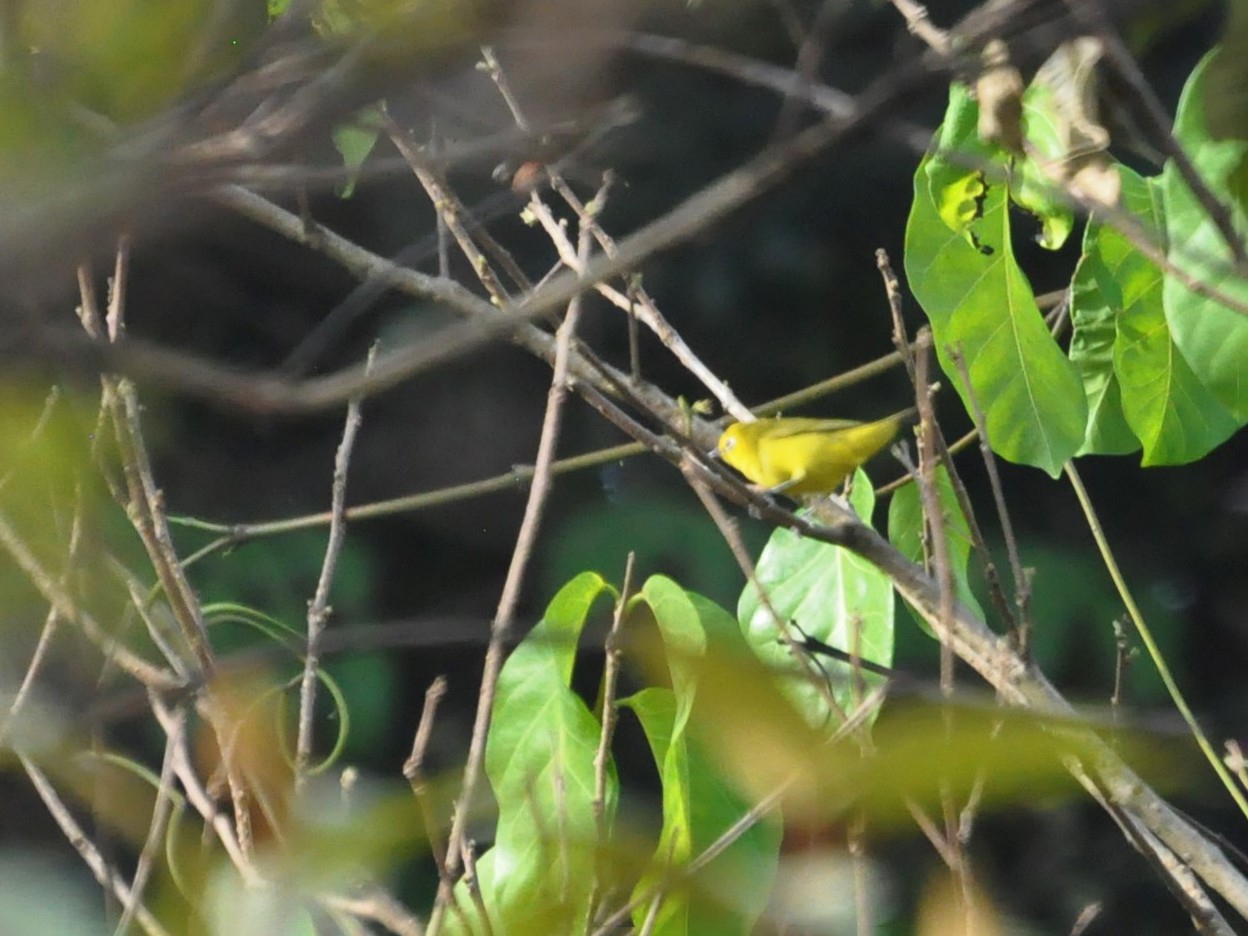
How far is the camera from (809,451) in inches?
60.6

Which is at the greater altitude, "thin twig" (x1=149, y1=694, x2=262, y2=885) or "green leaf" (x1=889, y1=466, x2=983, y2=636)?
"thin twig" (x1=149, y1=694, x2=262, y2=885)

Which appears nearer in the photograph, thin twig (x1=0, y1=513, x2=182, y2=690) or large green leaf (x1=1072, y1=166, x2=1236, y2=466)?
thin twig (x1=0, y1=513, x2=182, y2=690)

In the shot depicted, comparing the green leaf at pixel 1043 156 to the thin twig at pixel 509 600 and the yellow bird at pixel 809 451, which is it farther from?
the yellow bird at pixel 809 451

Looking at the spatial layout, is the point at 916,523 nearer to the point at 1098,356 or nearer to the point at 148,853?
the point at 1098,356

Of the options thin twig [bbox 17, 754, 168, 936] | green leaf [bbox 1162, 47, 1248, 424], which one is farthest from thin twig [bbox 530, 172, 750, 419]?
thin twig [bbox 17, 754, 168, 936]

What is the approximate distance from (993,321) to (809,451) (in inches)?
19.8

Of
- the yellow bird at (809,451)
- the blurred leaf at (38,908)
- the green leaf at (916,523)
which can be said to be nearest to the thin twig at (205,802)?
the blurred leaf at (38,908)

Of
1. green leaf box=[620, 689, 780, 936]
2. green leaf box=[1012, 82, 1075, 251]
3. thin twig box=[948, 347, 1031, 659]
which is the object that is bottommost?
green leaf box=[620, 689, 780, 936]

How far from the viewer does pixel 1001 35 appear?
0.43 meters

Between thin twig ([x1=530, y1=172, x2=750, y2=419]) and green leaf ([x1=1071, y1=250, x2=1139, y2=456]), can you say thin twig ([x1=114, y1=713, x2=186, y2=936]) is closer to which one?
thin twig ([x1=530, y1=172, x2=750, y2=419])

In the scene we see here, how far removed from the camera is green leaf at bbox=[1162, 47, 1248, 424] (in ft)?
2.72

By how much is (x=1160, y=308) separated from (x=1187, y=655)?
3.43 feet

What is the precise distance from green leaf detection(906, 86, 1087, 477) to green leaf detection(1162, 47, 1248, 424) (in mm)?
128

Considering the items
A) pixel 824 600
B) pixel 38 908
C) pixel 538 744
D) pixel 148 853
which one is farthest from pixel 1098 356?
pixel 38 908
